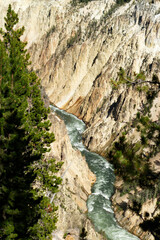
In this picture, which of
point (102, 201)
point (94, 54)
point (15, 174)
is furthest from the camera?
point (94, 54)

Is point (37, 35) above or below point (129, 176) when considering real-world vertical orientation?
above

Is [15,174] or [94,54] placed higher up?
[94,54]

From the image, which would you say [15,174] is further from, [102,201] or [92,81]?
[92,81]

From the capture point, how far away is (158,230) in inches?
330

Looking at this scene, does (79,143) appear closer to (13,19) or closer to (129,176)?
(13,19)

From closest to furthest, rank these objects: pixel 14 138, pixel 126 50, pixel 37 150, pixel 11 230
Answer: pixel 11 230 < pixel 14 138 < pixel 37 150 < pixel 126 50

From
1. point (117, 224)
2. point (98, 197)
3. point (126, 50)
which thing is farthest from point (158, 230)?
point (126, 50)

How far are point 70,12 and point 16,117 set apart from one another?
5996cm

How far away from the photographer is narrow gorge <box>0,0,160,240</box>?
18.9 metres

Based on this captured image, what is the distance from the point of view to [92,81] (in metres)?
49.4

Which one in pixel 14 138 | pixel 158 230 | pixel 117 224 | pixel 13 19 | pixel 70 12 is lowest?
pixel 117 224

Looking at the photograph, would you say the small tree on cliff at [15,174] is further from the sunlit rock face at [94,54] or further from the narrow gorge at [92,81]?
the sunlit rock face at [94,54]

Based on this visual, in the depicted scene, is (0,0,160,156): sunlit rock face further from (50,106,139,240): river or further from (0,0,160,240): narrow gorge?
(50,106,139,240): river

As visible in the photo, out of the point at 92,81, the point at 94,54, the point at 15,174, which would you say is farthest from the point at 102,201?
the point at 94,54
